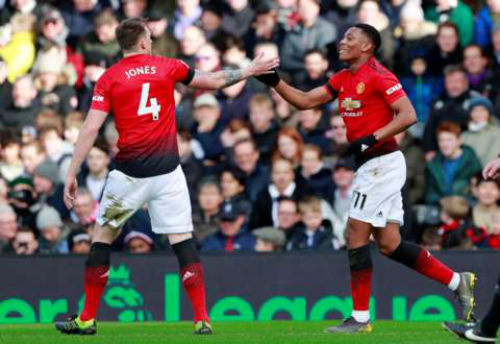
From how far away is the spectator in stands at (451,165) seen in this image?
16141 mm

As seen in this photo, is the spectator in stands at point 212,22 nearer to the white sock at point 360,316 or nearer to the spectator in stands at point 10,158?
the spectator in stands at point 10,158

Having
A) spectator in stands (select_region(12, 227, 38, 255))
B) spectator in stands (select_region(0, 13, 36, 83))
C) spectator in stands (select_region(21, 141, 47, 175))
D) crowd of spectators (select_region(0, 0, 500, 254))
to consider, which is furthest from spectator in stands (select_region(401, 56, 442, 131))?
spectator in stands (select_region(0, 13, 36, 83))

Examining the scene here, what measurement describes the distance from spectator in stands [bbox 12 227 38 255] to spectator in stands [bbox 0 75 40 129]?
2.78 meters

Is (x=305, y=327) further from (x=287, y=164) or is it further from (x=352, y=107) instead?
(x=287, y=164)

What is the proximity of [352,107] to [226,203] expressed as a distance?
16.6 ft

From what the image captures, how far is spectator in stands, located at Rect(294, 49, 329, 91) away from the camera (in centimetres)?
1764

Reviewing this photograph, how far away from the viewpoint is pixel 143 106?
11.2 m

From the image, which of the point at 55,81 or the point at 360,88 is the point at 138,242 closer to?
the point at 55,81

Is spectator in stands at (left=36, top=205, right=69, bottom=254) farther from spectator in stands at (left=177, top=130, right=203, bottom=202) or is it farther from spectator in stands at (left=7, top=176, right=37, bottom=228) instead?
spectator in stands at (left=177, top=130, right=203, bottom=202)

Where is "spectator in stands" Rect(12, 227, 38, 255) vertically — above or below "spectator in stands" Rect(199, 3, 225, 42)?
below

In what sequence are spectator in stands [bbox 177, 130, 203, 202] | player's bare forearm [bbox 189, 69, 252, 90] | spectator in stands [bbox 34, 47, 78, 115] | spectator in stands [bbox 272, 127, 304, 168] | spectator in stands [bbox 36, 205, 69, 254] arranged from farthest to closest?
spectator in stands [bbox 34, 47, 78, 115] → spectator in stands [bbox 177, 130, 203, 202] → spectator in stands [bbox 272, 127, 304, 168] → spectator in stands [bbox 36, 205, 69, 254] → player's bare forearm [bbox 189, 69, 252, 90]

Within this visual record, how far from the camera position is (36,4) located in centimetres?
2047

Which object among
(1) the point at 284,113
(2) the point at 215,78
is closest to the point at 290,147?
(1) the point at 284,113

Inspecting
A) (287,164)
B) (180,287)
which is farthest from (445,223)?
(180,287)
